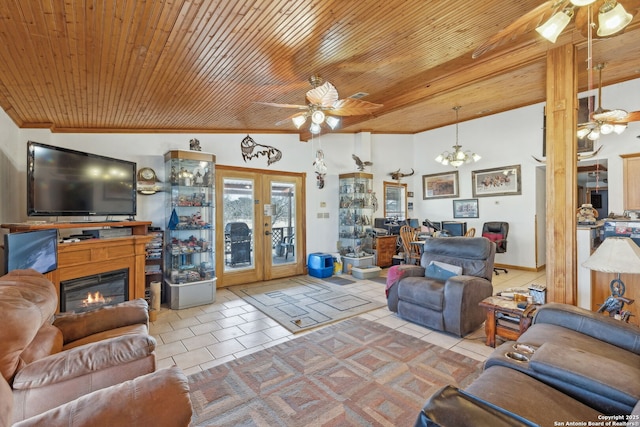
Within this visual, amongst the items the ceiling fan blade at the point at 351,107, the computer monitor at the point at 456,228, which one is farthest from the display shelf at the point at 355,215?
the ceiling fan blade at the point at 351,107

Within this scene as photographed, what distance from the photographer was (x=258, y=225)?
550 centimetres

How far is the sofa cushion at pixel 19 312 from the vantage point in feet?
4.01

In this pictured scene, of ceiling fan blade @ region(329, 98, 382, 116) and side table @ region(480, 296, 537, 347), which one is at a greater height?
ceiling fan blade @ region(329, 98, 382, 116)

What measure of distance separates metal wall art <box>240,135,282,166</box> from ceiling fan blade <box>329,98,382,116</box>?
2424 mm

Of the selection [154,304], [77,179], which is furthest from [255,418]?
[77,179]

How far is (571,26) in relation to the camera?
2.61 m

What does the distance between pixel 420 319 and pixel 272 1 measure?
3.31 meters

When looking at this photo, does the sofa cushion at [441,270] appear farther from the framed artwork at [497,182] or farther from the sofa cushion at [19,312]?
the framed artwork at [497,182]

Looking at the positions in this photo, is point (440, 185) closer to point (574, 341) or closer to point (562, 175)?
point (562, 175)

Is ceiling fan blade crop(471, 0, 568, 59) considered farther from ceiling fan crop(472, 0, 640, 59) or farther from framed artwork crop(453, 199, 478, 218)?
framed artwork crop(453, 199, 478, 218)

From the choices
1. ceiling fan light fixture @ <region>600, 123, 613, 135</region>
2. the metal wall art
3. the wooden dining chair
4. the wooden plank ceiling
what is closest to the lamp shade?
the wooden plank ceiling

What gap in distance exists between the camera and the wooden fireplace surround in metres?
2.83

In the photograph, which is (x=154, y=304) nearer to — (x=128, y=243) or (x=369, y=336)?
(x=128, y=243)

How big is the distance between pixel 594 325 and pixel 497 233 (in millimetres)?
4893
